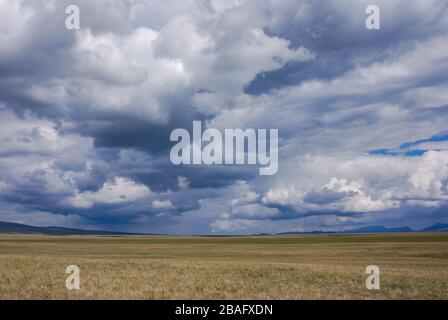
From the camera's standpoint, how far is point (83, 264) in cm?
3809
